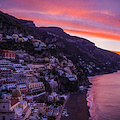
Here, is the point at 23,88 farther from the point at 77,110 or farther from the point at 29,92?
the point at 77,110

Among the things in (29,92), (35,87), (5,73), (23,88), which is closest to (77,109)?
(35,87)

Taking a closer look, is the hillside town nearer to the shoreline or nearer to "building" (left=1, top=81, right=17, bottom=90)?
"building" (left=1, top=81, right=17, bottom=90)

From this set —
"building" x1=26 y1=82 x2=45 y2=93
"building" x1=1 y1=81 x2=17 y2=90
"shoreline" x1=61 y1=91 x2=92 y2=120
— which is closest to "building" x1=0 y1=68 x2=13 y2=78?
"building" x1=1 y1=81 x2=17 y2=90

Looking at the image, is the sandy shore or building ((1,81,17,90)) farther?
building ((1,81,17,90))

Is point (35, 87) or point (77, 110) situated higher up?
point (35, 87)

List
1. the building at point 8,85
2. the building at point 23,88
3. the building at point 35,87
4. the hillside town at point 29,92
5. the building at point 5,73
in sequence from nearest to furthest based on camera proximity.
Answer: the hillside town at point 29,92, the building at point 8,85, the building at point 23,88, the building at point 35,87, the building at point 5,73

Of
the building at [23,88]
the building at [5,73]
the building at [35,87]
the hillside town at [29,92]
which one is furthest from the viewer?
the building at [5,73]

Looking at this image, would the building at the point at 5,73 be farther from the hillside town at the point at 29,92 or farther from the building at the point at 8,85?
the building at the point at 8,85

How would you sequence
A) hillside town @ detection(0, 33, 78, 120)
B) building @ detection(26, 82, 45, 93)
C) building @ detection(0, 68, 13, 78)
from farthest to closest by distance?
1. building @ detection(0, 68, 13, 78)
2. building @ detection(26, 82, 45, 93)
3. hillside town @ detection(0, 33, 78, 120)

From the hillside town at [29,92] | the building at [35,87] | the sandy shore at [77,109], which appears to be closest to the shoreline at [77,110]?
the sandy shore at [77,109]

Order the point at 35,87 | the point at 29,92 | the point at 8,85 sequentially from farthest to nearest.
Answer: the point at 35,87, the point at 29,92, the point at 8,85

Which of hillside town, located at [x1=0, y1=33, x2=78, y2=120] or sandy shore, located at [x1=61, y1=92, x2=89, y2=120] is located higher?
hillside town, located at [x1=0, y1=33, x2=78, y2=120]

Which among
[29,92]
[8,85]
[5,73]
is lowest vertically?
[29,92]

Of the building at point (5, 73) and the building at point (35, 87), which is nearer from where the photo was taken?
the building at point (35, 87)
